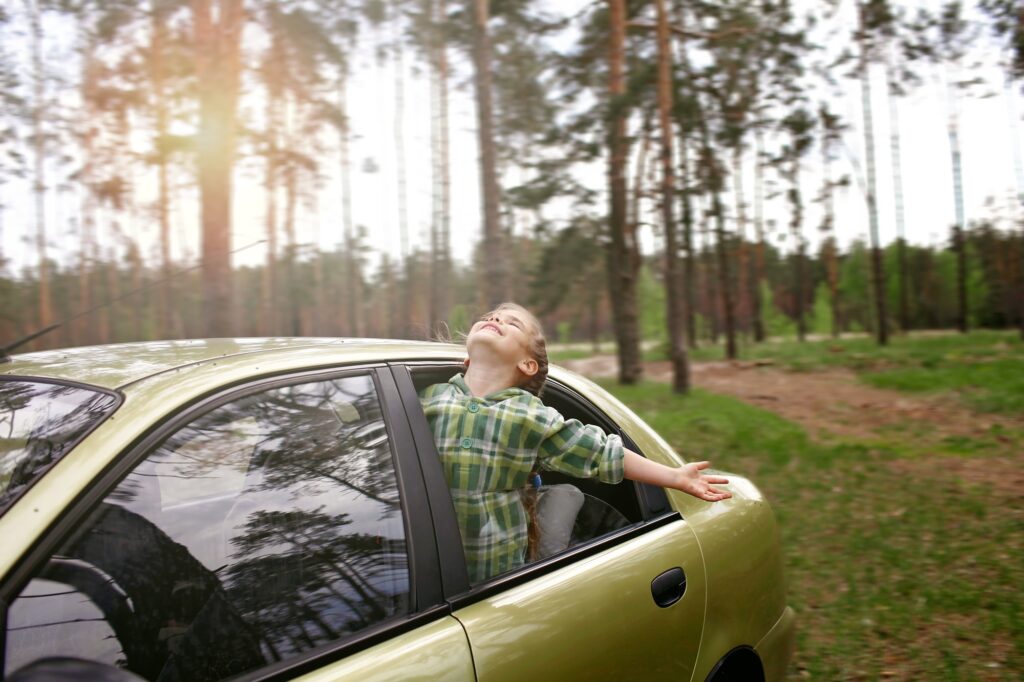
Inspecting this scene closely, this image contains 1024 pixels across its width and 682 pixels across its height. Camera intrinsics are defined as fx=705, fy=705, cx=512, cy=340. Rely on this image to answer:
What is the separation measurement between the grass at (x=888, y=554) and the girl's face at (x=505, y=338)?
316 cm

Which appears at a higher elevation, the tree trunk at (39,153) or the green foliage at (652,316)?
the tree trunk at (39,153)

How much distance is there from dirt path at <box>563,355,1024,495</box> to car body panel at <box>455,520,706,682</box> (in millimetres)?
7166

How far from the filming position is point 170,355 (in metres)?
1.93

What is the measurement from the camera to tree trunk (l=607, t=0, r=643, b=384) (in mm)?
14812

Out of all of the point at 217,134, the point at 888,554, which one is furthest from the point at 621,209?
the point at 888,554

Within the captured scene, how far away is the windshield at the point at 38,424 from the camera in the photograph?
1381 millimetres

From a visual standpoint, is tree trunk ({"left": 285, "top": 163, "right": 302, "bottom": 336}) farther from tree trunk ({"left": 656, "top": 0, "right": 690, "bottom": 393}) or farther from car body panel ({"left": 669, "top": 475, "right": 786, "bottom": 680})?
car body panel ({"left": 669, "top": 475, "right": 786, "bottom": 680})

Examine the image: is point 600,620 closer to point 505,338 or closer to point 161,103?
point 505,338

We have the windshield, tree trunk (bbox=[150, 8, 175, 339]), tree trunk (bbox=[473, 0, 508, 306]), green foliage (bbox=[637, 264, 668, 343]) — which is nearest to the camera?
the windshield

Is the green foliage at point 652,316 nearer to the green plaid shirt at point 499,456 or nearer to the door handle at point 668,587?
the door handle at point 668,587

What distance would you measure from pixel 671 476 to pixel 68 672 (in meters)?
1.55

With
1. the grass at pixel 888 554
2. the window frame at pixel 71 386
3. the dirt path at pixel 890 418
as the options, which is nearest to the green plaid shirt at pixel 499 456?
the window frame at pixel 71 386

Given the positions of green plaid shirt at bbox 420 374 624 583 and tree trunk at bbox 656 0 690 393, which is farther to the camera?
tree trunk at bbox 656 0 690 393

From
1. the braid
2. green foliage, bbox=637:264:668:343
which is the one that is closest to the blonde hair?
the braid
